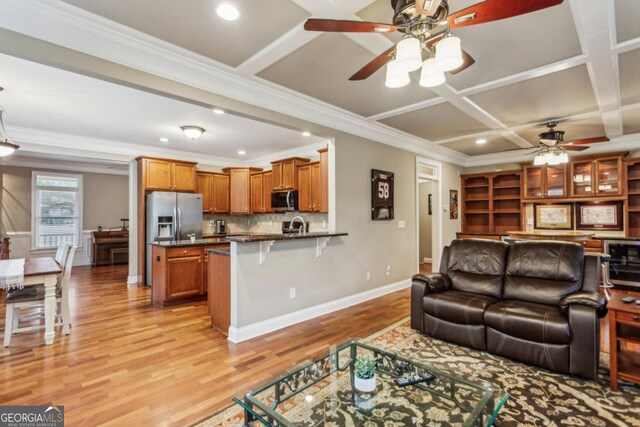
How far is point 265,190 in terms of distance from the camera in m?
6.71

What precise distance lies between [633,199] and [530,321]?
5150mm

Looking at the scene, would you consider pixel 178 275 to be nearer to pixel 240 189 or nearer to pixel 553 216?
pixel 240 189

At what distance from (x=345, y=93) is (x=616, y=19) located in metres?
2.31

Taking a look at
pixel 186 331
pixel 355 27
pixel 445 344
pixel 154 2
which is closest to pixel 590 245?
pixel 445 344

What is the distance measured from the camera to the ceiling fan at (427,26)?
4.78 ft

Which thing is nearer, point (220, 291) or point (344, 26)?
point (344, 26)

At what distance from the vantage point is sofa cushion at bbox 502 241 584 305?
283cm

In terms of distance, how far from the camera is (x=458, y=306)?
296 cm

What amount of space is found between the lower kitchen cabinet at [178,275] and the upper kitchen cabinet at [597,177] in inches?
277

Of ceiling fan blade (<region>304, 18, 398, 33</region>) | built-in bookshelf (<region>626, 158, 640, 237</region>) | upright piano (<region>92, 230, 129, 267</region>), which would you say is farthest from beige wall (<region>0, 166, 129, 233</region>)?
built-in bookshelf (<region>626, 158, 640, 237</region>)

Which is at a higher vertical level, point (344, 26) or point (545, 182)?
point (344, 26)

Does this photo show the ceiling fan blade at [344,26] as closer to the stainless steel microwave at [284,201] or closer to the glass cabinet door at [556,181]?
the stainless steel microwave at [284,201]

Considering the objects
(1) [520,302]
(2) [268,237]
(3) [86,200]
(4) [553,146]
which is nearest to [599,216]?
(4) [553,146]

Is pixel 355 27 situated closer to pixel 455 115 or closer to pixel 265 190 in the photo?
pixel 455 115
